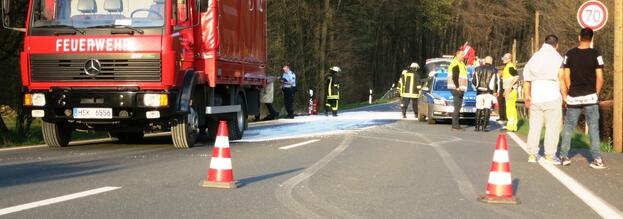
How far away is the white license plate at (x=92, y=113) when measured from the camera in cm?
1184

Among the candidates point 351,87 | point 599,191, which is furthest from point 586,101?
point 351,87

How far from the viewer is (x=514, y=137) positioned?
54.7 feet

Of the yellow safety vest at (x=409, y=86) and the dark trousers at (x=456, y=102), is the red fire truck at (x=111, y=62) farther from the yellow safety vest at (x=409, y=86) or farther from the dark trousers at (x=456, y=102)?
the yellow safety vest at (x=409, y=86)

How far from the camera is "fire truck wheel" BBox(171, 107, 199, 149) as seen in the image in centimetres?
1258

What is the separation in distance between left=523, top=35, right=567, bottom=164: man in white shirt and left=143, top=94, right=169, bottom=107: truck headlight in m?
5.55

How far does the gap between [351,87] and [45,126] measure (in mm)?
38255

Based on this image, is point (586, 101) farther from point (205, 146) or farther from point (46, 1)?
point (46, 1)

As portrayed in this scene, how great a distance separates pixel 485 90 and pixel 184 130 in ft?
28.2

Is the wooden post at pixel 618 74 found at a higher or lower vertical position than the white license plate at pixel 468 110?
higher

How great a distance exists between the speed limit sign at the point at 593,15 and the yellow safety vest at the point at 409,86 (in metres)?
11.0

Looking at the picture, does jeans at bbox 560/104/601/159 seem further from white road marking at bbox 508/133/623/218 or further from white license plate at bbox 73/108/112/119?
white license plate at bbox 73/108/112/119

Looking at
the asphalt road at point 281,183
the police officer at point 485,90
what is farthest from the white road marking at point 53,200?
the police officer at point 485,90

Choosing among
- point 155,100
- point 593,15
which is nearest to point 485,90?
point 593,15

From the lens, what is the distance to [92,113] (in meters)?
11.9
